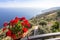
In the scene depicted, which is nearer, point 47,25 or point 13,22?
point 13,22

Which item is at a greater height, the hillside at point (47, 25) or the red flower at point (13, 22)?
the red flower at point (13, 22)

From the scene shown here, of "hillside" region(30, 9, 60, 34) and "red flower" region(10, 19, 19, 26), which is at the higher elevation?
"red flower" region(10, 19, 19, 26)

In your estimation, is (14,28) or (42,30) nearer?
(14,28)

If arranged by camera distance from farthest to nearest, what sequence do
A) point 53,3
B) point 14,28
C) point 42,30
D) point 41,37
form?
point 53,3 < point 42,30 < point 14,28 < point 41,37

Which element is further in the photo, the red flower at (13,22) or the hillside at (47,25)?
the hillside at (47,25)

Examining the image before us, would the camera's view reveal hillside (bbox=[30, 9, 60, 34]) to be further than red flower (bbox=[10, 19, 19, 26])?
Yes

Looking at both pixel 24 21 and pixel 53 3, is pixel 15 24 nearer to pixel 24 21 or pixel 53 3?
pixel 24 21

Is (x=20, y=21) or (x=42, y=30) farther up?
(x=20, y=21)

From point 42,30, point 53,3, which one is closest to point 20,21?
point 42,30

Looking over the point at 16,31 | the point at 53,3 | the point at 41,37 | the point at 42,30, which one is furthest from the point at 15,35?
the point at 53,3

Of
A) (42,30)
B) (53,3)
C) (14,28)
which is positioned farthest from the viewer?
(53,3)

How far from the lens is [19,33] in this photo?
27.5ft

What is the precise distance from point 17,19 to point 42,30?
8.43ft

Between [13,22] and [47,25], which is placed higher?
[13,22]
